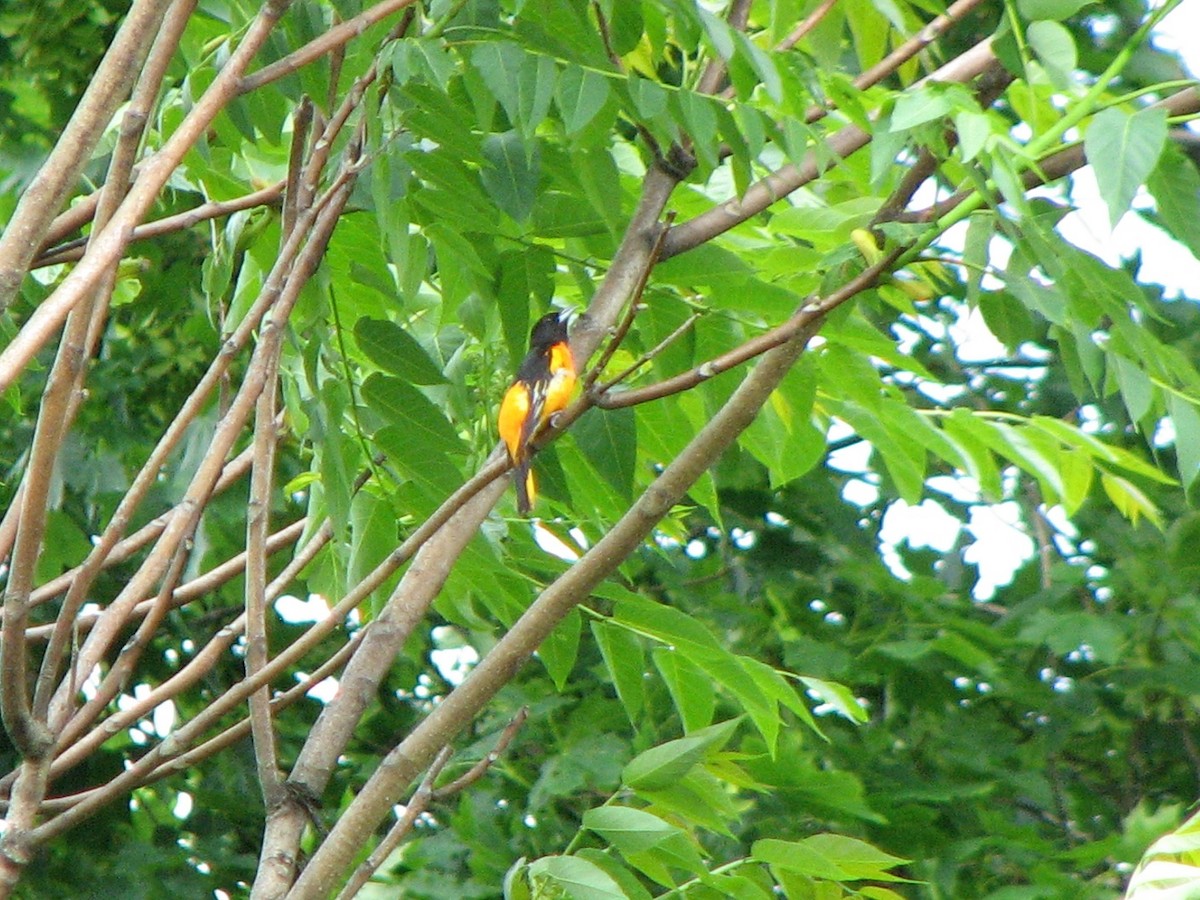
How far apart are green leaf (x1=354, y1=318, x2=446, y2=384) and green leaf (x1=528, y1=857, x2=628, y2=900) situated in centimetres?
76

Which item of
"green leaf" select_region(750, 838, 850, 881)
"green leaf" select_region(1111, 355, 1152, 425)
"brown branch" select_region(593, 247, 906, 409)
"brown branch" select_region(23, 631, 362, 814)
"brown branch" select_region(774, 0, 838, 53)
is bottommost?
"green leaf" select_region(750, 838, 850, 881)

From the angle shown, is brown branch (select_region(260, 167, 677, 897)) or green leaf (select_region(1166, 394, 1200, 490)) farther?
green leaf (select_region(1166, 394, 1200, 490))

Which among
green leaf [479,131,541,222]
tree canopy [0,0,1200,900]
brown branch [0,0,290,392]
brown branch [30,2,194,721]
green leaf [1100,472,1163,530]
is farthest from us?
green leaf [1100,472,1163,530]

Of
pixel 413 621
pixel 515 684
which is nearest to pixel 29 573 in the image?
pixel 413 621

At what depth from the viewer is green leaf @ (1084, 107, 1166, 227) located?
175 cm

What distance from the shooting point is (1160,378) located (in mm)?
2609

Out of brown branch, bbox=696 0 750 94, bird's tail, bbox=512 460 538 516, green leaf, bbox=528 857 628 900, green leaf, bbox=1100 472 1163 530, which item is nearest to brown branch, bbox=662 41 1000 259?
brown branch, bbox=696 0 750 94

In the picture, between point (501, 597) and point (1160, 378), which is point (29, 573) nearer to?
point (501, 597)

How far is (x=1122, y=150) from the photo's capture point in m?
1.80

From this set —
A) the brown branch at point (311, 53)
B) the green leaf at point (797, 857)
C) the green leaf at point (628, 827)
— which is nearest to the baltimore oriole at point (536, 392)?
the green leaf at point (628, 827)

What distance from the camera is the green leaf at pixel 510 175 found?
2213 mm

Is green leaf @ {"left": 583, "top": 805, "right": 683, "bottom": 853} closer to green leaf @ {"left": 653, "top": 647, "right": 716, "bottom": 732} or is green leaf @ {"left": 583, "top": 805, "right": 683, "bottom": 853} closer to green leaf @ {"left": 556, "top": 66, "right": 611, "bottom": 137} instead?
green leaf @ {"left": 653, "top": 647, "right": 716, "bottom": 732}

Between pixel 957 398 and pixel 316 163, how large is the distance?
5725mm

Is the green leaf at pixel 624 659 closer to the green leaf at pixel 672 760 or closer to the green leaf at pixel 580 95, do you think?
the green leaf at pixel 672 760
